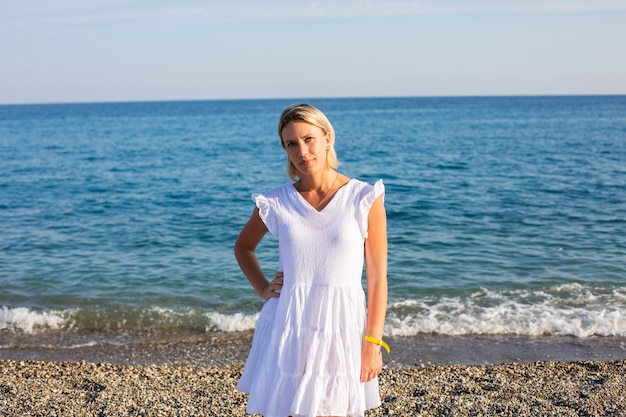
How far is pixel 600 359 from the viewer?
7.37 m

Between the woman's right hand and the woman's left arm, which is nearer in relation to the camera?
the woman's left arm

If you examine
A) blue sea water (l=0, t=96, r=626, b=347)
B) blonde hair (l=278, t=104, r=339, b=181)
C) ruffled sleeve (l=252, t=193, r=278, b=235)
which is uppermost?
blonde hair (l=278, t=104, r=339, b=181)

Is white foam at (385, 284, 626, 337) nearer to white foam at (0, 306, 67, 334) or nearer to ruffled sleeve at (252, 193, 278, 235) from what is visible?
white foam at (0, 306, 67, 334)

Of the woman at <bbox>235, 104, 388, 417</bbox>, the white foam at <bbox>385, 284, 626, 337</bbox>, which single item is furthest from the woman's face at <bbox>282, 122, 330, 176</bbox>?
the white foam at <bbox>385, 284, 626, 337</bbox>

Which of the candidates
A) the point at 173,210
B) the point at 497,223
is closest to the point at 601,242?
the point at 497,223

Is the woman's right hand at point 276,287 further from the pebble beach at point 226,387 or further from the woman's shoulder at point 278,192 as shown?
the pebble beach at point 226,387

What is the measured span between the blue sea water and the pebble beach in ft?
4.20

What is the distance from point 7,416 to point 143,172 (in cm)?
2270

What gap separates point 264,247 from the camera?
13578 mm

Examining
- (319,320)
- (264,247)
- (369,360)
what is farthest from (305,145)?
(264,247)

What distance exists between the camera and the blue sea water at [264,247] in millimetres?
9039

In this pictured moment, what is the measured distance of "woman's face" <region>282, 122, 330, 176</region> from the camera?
3.03 meters

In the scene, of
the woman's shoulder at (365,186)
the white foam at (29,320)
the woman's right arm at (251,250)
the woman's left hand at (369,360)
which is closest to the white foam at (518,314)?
the white foam at (29,320)

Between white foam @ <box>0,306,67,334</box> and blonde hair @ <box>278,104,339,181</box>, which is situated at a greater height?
blonde hair @ <box>278,104,339,181</box>
